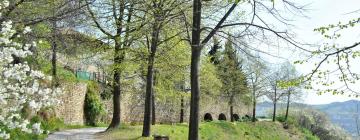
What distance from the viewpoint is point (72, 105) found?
28906 millimetres

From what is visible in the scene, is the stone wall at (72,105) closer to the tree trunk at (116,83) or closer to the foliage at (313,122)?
the tree trunk at (116,83)

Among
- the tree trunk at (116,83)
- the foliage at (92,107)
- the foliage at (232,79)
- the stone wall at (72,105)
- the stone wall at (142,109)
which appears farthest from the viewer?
the foliage at (232,79)

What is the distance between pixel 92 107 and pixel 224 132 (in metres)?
9.92

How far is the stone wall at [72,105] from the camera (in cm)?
2745

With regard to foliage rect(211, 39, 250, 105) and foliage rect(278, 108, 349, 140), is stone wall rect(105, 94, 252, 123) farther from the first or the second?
foliage rect(278, 108, 349, 140)

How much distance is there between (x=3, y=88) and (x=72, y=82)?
21.1m

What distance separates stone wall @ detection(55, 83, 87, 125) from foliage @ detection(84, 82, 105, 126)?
497 millimetres

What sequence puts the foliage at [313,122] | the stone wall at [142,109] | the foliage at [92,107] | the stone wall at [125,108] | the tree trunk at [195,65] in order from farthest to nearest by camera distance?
the foliage at [313,122]
the stone wall at [142,109]
the foliage at [92,107]
the stone wall at [125,108]
the tree trunk at [195,65]

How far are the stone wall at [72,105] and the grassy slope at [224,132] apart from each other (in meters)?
4.71

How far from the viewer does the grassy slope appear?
2231 centimetres

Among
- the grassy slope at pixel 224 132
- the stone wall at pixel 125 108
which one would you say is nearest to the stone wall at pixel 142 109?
the stone wall at pixel 125 108

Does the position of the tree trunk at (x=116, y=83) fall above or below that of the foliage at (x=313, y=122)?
above

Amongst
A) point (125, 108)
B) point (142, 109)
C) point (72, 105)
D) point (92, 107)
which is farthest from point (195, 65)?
point (142, 109)

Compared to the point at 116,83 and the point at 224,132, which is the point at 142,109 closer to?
the point at 224,132
